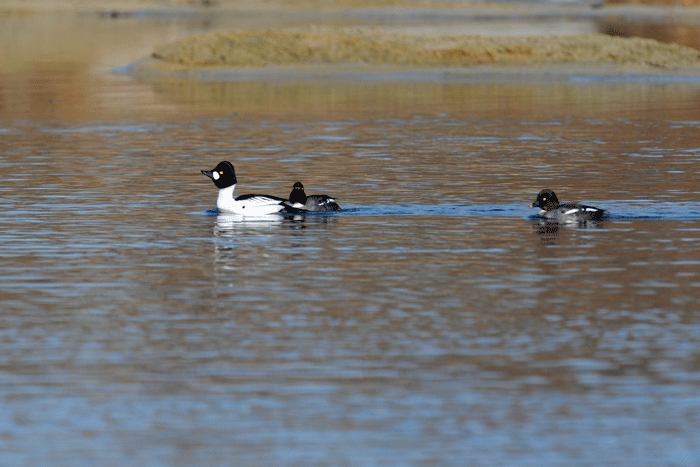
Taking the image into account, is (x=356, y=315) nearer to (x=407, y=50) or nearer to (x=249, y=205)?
(x=249, y=205)

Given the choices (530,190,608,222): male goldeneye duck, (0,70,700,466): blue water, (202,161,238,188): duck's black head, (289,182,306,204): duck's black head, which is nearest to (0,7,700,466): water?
(0,70,700,466): blue water

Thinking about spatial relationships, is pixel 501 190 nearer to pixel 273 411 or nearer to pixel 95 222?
pixel 95 222

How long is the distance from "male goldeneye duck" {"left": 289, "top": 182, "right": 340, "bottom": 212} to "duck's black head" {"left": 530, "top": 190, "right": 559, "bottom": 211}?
3175 millimetres

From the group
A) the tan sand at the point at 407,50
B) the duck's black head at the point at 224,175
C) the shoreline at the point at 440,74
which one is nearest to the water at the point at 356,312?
the duck's black head at the point at 224,175

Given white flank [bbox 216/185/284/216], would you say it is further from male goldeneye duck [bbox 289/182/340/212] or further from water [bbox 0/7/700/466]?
water [bbox 0/7/700/466]

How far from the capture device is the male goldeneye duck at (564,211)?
19.9m

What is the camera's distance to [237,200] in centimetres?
2162

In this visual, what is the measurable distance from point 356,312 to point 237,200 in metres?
8.19

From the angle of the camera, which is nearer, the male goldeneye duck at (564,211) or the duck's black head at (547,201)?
the male goldeneye duck at (564,211)

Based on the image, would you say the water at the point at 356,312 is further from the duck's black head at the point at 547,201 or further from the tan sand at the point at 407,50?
the tan sand at the point at 407,50

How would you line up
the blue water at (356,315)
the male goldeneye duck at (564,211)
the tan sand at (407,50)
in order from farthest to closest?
the tan sand at (407,50) < the male goldeneye duck at (564,211) < the blue water at (356,315)

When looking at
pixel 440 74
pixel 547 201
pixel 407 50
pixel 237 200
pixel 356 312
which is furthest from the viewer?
pixel 407 50

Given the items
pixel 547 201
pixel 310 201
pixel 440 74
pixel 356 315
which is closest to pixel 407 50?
pixel 440 74

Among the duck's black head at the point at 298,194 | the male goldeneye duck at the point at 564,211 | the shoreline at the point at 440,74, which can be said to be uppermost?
the shoreline at the point at 440,74
